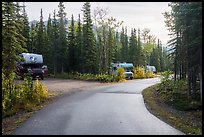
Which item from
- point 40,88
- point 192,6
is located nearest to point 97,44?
point 40,88

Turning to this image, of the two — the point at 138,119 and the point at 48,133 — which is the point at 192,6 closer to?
the point at 138,119

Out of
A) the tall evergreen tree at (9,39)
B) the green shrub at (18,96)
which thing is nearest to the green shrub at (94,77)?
the green shrub at (18,96)

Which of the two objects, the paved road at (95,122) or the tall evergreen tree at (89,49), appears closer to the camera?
the paved road at (95,122)

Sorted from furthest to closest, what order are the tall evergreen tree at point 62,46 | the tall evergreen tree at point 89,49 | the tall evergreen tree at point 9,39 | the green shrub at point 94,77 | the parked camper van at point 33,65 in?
1. the tall evergreen tree at point 62,46
2. the tall evergreen tree at point 89,49
3. the green shrub at point 94,77
4. the parked camper van at point 33,65
5. the tall evergreen tree at point 9,39

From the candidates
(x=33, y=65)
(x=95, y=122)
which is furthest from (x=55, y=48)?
(x=95, y=122)

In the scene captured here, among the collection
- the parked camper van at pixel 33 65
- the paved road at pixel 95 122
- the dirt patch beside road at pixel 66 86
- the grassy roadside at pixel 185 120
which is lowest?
the grassy roadside at pixel 185 120

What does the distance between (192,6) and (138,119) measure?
233 inches

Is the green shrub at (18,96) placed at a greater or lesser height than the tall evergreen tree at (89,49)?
lesser

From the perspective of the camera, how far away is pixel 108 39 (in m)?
42.9

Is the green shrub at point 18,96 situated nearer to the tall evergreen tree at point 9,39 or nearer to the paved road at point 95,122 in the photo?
the tall evergreen tree at point 9,39

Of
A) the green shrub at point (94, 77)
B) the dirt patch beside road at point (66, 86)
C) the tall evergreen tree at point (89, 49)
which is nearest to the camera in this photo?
the dirt patch beside road at point (66, 86)

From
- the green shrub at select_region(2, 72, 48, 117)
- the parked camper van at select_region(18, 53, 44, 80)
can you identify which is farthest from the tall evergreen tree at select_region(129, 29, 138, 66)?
the green shrub at select_region(2, 72, 48, 117)

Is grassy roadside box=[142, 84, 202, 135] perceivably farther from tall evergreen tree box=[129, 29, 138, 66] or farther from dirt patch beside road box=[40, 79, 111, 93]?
tall evergreen tree box=[129, 29, 138, 66]

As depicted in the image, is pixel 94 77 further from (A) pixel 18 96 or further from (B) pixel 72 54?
(A) pixel 18 96
